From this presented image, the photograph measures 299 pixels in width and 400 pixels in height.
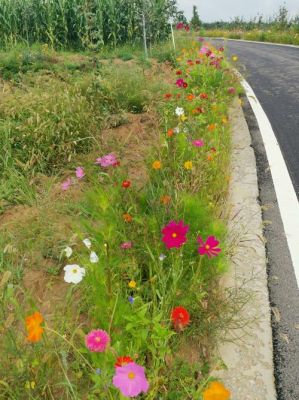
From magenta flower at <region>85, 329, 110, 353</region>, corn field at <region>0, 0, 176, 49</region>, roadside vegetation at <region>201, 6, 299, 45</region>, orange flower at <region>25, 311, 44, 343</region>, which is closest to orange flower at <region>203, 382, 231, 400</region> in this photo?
magenta flower at <region>85, 329, 110, 353</region>

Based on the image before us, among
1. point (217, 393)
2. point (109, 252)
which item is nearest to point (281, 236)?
point (109, 252)

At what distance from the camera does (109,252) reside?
212 centimetres

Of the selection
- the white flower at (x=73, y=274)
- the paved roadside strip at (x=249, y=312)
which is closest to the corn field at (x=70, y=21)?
the paved roadside strip at (x=249, y=312)

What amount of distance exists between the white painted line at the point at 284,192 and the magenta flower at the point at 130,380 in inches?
63.1

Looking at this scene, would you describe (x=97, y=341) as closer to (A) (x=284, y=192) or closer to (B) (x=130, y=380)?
(B) (x=130, y=380)

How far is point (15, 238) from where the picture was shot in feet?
9.23

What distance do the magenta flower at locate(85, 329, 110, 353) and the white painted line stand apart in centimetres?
156

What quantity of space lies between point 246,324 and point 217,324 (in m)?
0.16

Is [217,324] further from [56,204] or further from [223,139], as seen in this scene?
[223,139]

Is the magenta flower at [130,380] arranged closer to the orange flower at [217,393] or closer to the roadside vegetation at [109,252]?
the roadside vegetation at [109,252]

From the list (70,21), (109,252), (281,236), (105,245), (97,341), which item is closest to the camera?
(97,341)

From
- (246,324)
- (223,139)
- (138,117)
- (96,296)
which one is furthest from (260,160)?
(96,296)

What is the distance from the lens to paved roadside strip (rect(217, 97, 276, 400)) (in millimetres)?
1812

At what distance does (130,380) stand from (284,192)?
2.75 meters
